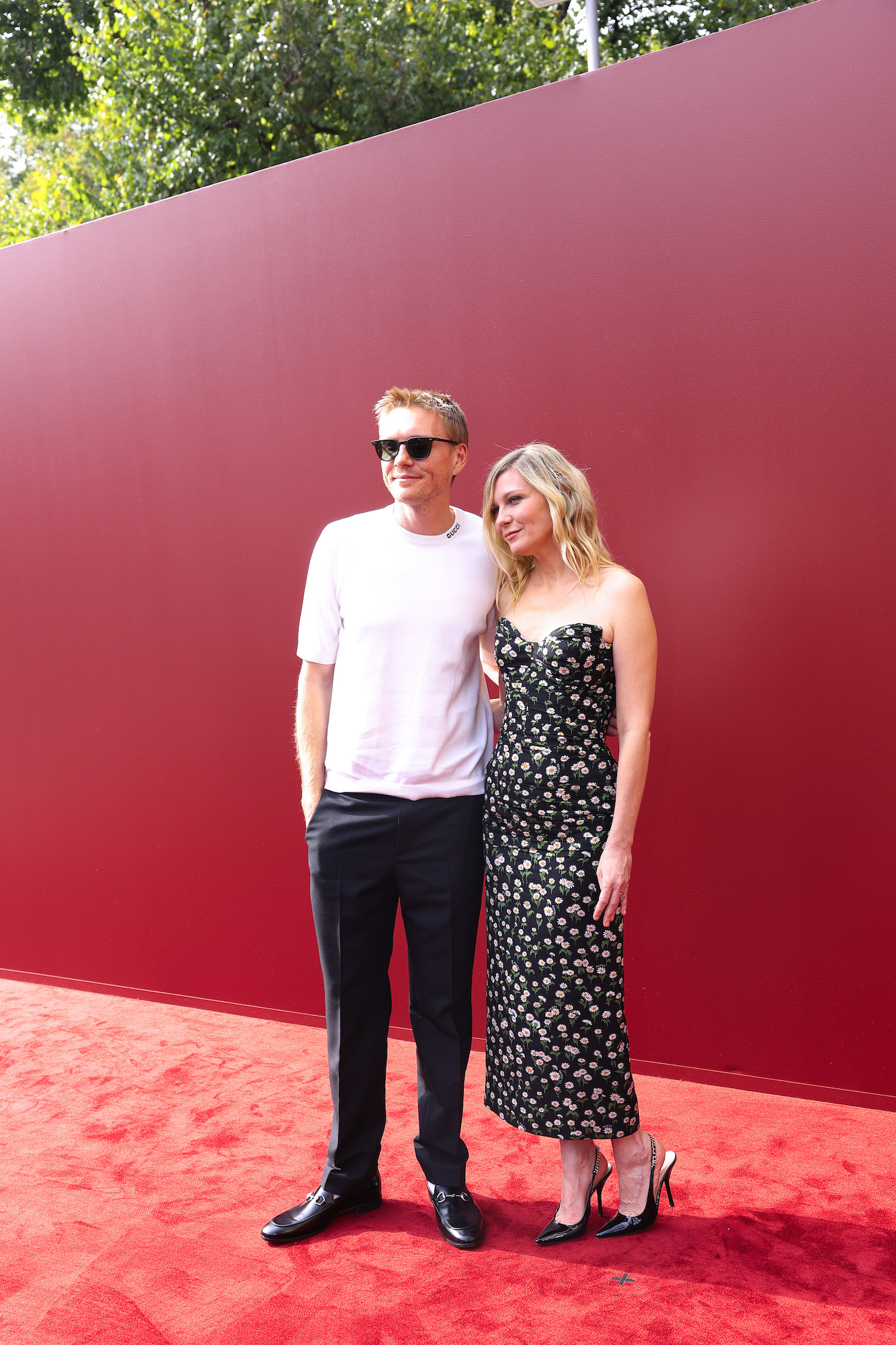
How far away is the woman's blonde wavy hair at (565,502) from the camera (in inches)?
81.5

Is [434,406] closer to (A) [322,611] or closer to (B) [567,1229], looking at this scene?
(A) [322,611]

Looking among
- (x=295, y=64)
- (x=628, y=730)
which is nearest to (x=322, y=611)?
(x=628, y=730)

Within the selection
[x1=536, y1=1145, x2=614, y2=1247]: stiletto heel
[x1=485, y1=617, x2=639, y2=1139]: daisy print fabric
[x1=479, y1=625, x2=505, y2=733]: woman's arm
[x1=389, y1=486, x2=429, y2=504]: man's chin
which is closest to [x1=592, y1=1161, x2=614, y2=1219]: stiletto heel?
[x1=536, y1=1145, x2=614, y2=1247]: stiletto heel

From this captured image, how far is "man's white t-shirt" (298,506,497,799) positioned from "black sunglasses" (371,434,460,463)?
0.15m

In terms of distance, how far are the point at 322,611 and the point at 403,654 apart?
219 millimetres

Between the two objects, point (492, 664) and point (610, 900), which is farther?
point (492, 664)

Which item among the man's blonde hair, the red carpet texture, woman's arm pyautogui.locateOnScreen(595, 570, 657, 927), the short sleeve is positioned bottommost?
the red carpet texture

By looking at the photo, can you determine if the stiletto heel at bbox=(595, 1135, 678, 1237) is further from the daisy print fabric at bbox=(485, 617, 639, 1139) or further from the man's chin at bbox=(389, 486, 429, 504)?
the man's chin at bbox=(389, 486, 429, 504)

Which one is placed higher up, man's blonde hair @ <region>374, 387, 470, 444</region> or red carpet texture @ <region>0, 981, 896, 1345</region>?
man's blonde hair @ <region>374, 387, 470, 444</region>

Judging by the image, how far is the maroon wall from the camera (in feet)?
8.44

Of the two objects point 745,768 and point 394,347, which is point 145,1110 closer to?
point 745,768

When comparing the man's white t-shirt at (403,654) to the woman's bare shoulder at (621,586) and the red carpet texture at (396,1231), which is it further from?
the red carpet texture at (396,1231)

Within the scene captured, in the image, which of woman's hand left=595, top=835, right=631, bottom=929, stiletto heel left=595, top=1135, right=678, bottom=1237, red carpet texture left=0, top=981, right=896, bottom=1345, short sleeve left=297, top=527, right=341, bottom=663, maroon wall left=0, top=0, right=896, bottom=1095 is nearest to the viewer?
red carpet texture left=0, top=981, right=896, bottom=1345

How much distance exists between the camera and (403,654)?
85.3 inches
